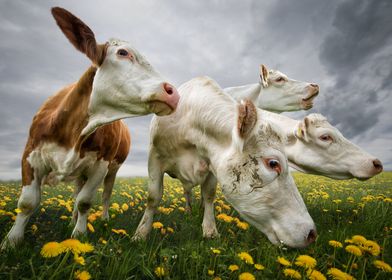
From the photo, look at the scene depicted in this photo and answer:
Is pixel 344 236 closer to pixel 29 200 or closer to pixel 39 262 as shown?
pixel 39 262

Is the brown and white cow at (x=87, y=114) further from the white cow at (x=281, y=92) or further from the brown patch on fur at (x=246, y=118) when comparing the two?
the white cow at (x=281, y=92)

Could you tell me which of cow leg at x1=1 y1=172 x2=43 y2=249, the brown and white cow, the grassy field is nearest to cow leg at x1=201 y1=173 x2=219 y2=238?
the grassy field

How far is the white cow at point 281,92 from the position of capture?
775cm

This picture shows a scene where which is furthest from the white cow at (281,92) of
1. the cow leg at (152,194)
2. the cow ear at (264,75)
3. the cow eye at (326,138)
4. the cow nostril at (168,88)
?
the cow nostril at (168,88)

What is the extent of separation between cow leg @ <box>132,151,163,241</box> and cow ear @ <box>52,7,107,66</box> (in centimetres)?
172

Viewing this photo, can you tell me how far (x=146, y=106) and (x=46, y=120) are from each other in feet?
5.30

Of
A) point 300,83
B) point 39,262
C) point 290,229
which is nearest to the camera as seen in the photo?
point 39,262

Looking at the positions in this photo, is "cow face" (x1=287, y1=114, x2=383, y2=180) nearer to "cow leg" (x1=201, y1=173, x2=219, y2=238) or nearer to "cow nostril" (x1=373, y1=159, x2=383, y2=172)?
"cow nostril" (x1=373, y1=159, x2=383, y2=172)

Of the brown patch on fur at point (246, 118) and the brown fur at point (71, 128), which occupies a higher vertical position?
the brown patch on fur at point (246, 118)

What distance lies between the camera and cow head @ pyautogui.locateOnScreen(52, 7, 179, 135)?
3.06m

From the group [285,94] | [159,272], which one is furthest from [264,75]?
[159,272]

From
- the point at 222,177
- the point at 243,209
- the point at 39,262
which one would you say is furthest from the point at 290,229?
the point at 39,262

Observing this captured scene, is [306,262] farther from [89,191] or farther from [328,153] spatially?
[328,153]

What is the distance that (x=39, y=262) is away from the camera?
2.21 meters
